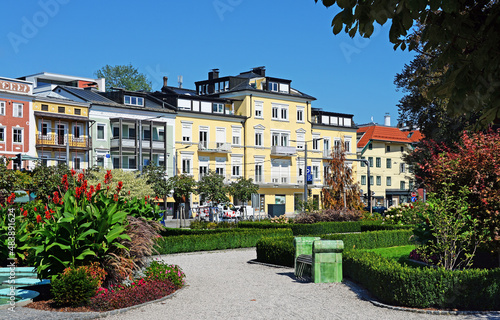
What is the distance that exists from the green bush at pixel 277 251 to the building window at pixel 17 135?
1417 inches

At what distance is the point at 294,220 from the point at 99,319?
26.2 m

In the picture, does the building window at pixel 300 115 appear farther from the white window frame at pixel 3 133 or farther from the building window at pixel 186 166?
the white window frame at pixel 3 133

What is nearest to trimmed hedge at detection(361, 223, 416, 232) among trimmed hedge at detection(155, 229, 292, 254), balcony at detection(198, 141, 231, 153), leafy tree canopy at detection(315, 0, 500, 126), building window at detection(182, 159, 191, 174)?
trimmed hedge at detection(155, 229, 292, 254)

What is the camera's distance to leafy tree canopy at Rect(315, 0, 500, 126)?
524 cm

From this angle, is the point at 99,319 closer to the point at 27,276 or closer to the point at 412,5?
the point at 27,276

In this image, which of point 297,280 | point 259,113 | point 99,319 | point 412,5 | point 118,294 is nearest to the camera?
point 412,5

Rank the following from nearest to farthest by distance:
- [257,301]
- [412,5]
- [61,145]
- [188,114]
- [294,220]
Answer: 1. [412,5]
2. [257,301]
3. [294,220]
4. [61,145]
5. [188,114]

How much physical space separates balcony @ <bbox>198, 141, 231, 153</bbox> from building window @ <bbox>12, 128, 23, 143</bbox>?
62.5 feet

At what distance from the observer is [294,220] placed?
1448 inches

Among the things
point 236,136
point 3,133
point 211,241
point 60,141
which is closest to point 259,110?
point 236,136

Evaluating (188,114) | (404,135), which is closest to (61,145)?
(188,114)

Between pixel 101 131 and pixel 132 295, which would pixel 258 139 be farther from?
pixel 132 295

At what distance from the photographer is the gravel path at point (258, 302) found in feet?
37.1

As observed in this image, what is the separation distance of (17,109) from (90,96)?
9.32m
